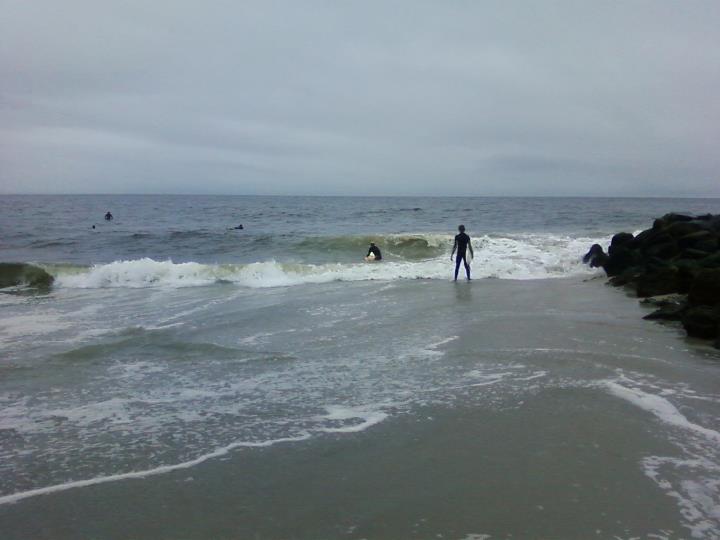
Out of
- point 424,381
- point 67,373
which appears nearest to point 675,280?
point 424,381

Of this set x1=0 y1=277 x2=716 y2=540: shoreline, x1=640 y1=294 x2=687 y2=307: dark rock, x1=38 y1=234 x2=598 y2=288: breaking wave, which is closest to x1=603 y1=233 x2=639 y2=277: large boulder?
x1=38 y1=234 x2=598 y2=288: breaking wave

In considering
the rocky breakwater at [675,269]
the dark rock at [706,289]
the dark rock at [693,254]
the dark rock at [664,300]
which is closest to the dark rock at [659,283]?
the rocky breakwater at [675,269]

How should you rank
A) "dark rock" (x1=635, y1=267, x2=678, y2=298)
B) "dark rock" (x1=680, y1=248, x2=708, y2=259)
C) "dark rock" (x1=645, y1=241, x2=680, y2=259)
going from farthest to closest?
"dark rock" (x1=645, y1=241, x2=680, y2=259), "dark rock" (x1=680, y1=248, x2=708, y2=259), "dark rock" (x1=635, y1=267, x2=678, y2=298)

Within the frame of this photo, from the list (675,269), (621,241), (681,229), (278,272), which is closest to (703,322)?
(675,269)

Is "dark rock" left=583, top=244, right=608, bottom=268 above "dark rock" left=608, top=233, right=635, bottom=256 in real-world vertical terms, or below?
below

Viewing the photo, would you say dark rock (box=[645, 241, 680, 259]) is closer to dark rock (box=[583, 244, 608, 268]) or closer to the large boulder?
the large boulder

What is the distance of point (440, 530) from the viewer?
399 centimetres

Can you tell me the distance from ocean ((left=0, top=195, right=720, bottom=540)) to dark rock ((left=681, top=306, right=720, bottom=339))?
1.62 feet

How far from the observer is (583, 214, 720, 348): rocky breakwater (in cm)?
977

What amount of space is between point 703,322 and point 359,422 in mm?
6565

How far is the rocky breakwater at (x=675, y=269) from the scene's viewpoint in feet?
32.1

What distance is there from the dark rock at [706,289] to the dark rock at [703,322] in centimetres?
45

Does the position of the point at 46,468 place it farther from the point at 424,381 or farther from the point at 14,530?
the point at 424,381

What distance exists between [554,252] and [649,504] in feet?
70.8
